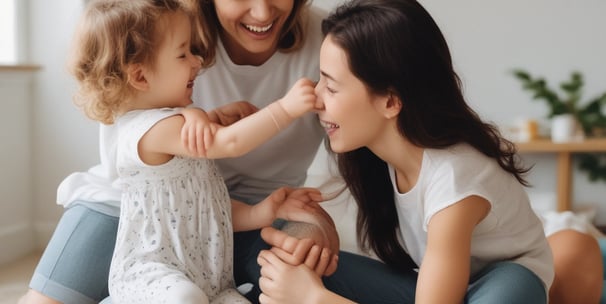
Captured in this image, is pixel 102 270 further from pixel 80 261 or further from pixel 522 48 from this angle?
pixel 522 48

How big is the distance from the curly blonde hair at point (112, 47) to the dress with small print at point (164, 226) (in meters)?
0.06

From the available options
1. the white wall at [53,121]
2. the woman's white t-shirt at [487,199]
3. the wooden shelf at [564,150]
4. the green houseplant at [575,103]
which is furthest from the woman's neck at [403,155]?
the green houseplant at [575,103]

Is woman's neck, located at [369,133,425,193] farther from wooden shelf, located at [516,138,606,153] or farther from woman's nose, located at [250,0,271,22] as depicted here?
wooden shelf, located at [516,138,606,153]

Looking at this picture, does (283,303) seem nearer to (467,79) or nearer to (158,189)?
(158,189)

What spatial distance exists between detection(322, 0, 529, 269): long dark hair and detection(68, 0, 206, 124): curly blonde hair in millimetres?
346

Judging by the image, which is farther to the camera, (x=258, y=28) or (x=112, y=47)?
(x=258, y=28)

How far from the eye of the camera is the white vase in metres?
3.52

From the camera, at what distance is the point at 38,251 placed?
3002 millimetres

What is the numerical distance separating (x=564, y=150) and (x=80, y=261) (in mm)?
2470

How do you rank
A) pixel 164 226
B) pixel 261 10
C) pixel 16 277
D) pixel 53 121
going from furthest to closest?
pixel 53 121, pixel 16 277, pixel 261 10, pixel 164 226

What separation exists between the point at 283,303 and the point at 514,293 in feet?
1.38

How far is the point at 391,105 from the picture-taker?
4.68 ft

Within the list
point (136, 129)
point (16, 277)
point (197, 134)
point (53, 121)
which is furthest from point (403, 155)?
point (53, 121)

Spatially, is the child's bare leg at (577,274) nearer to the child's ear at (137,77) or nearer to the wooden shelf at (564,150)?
the child's ear at (137,77)
